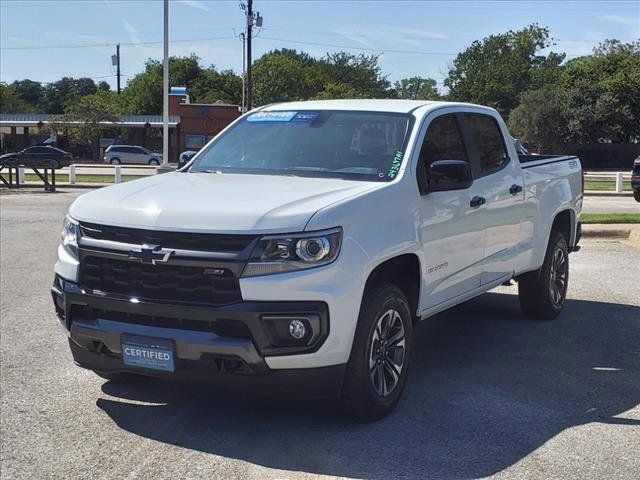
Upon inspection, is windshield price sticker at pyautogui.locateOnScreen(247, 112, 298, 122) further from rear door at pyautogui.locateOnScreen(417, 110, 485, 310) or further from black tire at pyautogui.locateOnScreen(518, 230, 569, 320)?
black tire at pyautogui.locateOnScreen(518, 230, 569, 320)

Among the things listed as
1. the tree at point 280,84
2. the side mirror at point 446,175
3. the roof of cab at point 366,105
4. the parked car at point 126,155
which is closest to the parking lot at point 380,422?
the side mirror at point 446,175

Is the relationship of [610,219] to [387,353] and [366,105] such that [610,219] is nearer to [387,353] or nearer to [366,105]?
[366,105]

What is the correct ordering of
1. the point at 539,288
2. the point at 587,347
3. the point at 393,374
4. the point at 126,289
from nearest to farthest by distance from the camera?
the point at 126,289, the point at 393,374, the point at 587,347, the point at 539,288

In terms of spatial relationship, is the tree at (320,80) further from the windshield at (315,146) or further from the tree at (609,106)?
the windshield at (315,146)

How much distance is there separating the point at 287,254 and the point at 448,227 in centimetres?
172

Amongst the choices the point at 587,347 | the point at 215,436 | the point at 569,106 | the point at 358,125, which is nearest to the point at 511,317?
the point at 587,347

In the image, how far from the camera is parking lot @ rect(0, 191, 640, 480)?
4156mm

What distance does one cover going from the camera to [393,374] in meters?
4.86

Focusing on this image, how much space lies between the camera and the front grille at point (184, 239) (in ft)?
13.5

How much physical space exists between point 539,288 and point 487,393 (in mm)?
2377

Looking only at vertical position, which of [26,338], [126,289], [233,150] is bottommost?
[26,338]

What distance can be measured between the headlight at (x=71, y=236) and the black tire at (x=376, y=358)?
1731 mm

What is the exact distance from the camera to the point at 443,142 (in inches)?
232

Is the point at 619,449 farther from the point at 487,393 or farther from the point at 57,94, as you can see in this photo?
the point at 57,94
